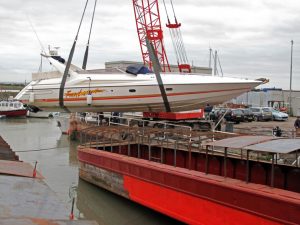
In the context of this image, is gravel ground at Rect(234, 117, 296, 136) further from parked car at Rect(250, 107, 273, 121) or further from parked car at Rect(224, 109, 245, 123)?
parked car at Rect(250, 107, 273, 121)

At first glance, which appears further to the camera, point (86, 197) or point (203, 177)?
point (86, 197)

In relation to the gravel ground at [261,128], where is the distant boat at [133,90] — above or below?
above

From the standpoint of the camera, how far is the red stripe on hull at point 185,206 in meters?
8.31

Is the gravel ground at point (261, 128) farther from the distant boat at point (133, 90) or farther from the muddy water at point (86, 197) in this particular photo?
the muddy water at point (86, 197)

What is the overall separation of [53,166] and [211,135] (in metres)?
9.68

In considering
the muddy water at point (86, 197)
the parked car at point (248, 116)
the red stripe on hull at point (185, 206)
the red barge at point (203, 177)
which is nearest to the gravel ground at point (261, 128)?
the parked car at point (248, 116)

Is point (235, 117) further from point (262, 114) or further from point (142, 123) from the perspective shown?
point (142, 123)

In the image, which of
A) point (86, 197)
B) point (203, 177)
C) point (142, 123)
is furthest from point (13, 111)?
point (203, 177)

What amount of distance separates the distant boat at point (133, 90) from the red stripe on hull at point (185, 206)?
5.69m

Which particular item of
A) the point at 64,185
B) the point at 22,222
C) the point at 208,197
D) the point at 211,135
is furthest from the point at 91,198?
the point at 22,222

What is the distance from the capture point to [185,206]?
9695 millimetres

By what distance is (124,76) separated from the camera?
17.9 meters

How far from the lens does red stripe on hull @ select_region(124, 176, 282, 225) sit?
8312 millimetres

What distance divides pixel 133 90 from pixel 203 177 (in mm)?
8696
